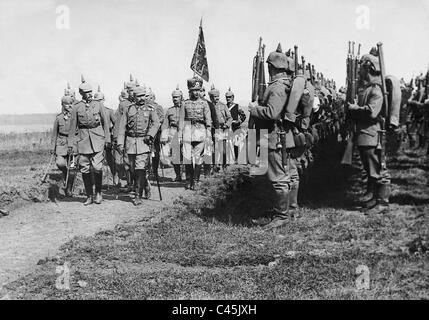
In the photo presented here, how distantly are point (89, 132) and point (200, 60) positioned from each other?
12.0 feet

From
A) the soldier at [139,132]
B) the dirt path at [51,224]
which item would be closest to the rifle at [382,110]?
the dirt path at [51,224]

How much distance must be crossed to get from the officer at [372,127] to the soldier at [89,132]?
15.8 feet

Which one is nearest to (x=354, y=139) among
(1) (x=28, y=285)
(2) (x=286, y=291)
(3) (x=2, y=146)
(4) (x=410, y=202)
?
(4) (x=410, y=202)

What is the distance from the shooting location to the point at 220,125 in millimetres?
14672

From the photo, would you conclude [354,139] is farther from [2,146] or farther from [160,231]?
[2,146]

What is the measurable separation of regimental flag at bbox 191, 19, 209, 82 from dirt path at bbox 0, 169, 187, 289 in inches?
113

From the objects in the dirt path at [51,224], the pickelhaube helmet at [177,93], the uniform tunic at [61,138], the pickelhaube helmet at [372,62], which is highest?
the pickelhaube helmet at [372,62]

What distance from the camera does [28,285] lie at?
5.70m

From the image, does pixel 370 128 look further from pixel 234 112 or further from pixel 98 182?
pixel 234 112

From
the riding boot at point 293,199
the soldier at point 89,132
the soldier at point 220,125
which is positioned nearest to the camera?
the riding boot at point 293,199

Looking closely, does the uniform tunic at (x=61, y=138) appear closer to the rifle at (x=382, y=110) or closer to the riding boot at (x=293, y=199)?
the riding boot at (x=293, y=199)

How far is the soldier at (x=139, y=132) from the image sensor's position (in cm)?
1058

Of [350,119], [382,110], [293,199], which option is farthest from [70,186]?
[382,110]

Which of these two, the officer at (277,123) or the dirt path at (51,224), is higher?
the officer at (277,123)
